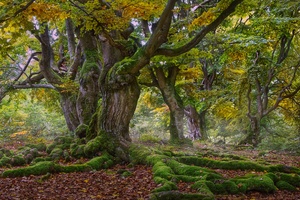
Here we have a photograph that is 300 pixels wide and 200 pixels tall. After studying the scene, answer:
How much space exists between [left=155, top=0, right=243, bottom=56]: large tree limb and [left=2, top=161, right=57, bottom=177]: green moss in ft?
14.6

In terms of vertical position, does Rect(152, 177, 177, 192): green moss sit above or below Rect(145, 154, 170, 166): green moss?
below

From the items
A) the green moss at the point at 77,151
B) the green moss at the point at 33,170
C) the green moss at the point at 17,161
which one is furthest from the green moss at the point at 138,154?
the green moss at the point at 17,161

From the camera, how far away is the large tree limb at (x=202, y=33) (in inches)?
281

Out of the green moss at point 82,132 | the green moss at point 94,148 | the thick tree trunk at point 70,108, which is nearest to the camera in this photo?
the green moss at point 94,148

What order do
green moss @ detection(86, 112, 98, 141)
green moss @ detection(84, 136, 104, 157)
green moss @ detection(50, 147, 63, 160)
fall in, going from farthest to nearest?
green moss @ detection(86, 112, 98, 141) < green moss @ detection(50, 147, 63, 160) < green moss @ detection(84, 136, 104, 157)

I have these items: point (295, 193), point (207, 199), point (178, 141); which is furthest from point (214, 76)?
point (207, 199)

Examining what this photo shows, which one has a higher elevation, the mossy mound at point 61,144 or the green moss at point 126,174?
the mossy mound at point 61,144

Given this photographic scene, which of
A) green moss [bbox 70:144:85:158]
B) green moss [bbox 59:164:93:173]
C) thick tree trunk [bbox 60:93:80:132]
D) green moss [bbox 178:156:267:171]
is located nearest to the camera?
green moss [bbox 59:164:93:173]

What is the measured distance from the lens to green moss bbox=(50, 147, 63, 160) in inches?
364

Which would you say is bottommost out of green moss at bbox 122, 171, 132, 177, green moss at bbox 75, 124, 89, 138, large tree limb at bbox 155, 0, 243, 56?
green moss at bbox 122, 171, 132, 177

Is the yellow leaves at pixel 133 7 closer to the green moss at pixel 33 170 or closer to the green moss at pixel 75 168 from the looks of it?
the green moss at pixel 75 168

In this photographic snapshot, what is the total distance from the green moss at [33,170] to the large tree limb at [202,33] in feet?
14.6

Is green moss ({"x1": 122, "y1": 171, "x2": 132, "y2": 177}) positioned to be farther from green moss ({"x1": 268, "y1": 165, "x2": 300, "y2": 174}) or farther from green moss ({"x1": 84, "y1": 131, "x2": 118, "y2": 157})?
green moss ({"x1": 268, "y1": 165, "x2": 300, "y2": 174})

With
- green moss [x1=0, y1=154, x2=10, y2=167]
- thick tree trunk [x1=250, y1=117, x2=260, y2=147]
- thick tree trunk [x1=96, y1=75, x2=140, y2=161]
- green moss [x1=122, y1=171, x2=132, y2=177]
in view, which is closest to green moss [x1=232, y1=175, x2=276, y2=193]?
green moss [x1=122, y1=171, x2=132, y2=177]
